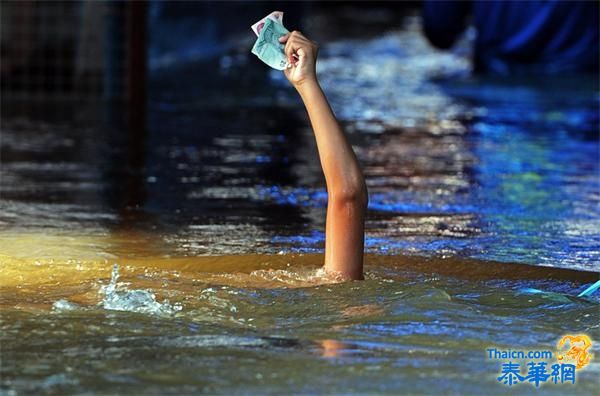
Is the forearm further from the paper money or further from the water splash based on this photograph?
the water splash

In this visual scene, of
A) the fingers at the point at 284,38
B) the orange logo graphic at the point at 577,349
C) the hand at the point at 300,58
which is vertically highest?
the fingers at the point at 284,38

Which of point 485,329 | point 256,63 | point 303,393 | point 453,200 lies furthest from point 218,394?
point 256,63

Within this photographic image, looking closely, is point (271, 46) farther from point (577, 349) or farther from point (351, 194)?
point (577, 349)

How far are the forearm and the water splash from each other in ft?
2.65

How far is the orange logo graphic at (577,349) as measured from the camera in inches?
163

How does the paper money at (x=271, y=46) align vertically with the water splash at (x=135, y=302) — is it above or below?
above

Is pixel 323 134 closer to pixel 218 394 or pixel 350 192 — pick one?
pixel 350 192

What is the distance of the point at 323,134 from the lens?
16.4 ft

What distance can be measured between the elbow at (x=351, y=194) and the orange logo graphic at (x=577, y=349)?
3.35 ft

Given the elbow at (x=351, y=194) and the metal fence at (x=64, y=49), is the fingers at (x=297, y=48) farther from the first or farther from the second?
the metal fence at (x=64, y=49)

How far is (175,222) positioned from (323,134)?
2224 mm

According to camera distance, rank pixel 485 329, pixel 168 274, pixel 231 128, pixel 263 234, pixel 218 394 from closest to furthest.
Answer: pixel 218 394
pixel 485 329
pixel 168 274
pixel 263 234
pixel 231 128

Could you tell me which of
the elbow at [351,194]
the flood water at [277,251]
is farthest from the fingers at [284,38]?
the flood water at [277,251]

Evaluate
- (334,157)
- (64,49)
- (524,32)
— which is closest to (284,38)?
(334,157)
